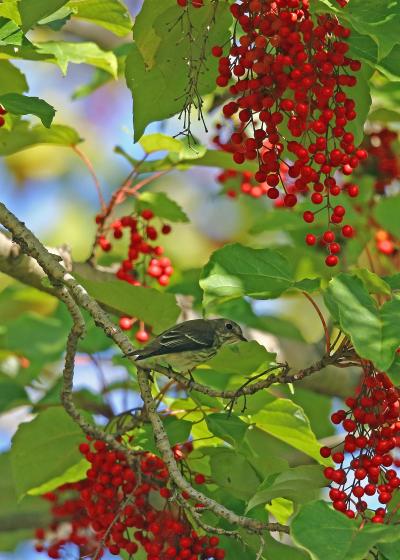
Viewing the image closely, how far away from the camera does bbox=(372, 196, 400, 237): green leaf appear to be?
5.75m

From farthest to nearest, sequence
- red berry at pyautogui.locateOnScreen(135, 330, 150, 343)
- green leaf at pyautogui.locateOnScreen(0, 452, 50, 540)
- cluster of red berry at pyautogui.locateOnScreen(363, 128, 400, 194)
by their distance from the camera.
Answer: cluster of red berry at pyautogui.locateOnScreen(363, 128, 400, 194), green leaf at pyautogui.locateOnScreen(0, 452, 50, 540), red berry at pyautogui.locateOnScreen(135, 330, 150, 343)

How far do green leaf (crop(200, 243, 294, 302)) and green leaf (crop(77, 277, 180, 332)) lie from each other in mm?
602

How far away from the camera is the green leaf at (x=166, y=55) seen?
357 cm

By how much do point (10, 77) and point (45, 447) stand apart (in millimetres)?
1572

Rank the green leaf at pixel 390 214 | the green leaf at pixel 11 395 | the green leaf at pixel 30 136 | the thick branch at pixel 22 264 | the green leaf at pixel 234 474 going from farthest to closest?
the green leaf at pixel 390 214
the green leaf at pixel 11 395
the green leaf at pixel 30 136
the thick branch at pixel 22 264
the green leaf at pixel 234 474

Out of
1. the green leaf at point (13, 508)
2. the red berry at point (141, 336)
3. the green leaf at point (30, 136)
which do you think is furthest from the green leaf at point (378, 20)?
the green leaf at point (13, 508)

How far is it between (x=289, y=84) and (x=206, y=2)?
55 cm

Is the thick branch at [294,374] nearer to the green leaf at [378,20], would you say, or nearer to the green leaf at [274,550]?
the green leaf at [274,550]

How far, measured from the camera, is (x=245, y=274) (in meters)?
3.50

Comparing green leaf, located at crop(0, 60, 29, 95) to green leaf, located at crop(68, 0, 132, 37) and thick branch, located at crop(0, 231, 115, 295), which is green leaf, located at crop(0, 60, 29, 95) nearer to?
green leaf, located at crop(68, 0, 132, 37)

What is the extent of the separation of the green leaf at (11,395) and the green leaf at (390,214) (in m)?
2.21

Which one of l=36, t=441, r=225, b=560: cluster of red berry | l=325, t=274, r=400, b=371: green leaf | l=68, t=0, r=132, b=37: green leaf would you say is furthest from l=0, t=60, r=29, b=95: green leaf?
l=325, t=274, r=400, b=371: green leaf

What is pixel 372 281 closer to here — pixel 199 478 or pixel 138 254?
pixel 199 478

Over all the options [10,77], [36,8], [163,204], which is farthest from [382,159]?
[36,8]
